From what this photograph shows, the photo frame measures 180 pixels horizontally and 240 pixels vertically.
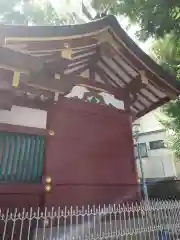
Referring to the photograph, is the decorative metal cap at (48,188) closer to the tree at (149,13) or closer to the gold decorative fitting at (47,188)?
the gold decorative fitting at (47,188)

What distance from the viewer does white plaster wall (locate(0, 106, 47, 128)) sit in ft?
16.6

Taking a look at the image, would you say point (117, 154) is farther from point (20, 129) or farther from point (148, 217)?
point (20, 129)

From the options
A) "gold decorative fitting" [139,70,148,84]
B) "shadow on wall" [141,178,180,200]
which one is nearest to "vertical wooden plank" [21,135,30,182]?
"gold decorative fitting" [139,70,148,84]

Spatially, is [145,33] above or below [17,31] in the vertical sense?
above

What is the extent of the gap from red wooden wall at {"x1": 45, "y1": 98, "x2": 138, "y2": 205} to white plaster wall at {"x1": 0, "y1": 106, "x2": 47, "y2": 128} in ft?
0.70

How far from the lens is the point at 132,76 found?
6.92 m

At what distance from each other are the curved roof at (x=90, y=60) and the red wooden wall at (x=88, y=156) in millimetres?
748

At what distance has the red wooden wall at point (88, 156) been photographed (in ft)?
16.9

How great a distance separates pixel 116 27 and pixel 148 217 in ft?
15.0

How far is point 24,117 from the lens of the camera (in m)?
5.23

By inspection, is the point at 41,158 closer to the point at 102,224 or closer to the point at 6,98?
the point at 6,98

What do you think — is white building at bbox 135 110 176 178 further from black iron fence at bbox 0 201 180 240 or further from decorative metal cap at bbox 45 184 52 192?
decorative metal cap at bbox 45 184 52 192

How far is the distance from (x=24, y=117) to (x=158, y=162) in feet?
50.2

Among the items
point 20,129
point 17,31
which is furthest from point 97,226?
point 17,31
